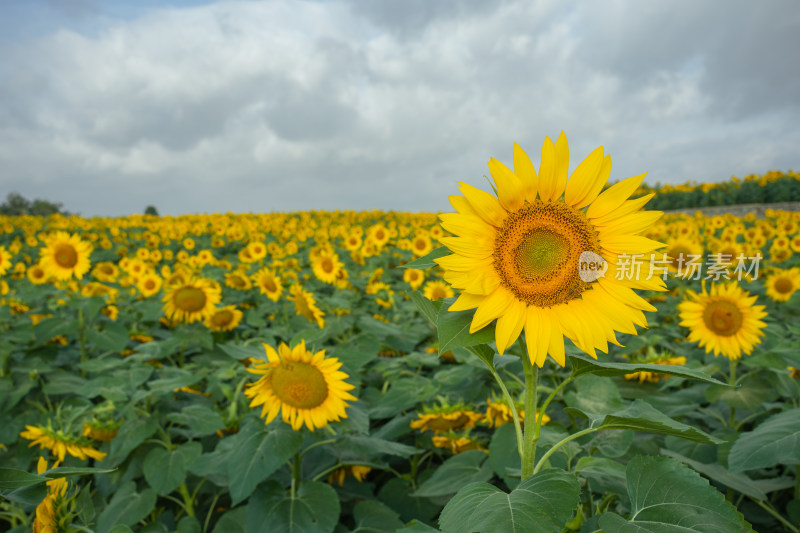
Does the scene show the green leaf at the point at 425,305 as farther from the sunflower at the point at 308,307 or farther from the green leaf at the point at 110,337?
the green leaf at the point at 110,337

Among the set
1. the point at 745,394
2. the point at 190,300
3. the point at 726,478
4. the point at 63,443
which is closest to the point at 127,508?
the point at 63,443

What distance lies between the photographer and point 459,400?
2592 mm

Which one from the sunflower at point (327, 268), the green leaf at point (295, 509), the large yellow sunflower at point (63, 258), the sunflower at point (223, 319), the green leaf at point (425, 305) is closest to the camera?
the green leaf at point (425, 305)

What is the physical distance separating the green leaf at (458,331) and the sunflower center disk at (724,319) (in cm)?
255

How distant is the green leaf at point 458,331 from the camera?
1.17m

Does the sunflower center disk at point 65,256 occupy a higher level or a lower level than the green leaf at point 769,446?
higher

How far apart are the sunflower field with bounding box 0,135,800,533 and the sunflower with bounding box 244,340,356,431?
1 centimetres

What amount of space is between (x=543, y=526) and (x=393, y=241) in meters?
9.98

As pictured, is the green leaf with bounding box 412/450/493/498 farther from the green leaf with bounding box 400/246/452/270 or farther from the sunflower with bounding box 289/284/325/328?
the sunflower with bounding box 289/284/325/328

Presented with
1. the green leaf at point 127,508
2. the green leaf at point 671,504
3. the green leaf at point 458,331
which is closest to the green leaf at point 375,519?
the green leaf at point 127,508

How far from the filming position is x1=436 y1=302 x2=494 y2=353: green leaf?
1167 mm

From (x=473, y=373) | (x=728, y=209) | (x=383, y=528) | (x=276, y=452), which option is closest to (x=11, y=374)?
(x=276, y=452)

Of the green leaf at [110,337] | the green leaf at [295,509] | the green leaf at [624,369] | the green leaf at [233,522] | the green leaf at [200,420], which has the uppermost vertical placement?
the green leaf at [624,369]

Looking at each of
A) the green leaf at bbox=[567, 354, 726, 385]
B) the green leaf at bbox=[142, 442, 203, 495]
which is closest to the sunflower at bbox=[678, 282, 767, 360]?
the green leaf at bbox=[567, 354, 726, 385]
